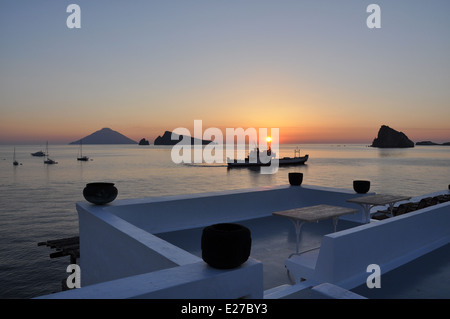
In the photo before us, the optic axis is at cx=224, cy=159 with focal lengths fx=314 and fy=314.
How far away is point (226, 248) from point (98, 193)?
14.6 ft

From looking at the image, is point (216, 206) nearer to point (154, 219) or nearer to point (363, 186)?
point (154, 219)

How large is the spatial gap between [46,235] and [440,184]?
5312cm

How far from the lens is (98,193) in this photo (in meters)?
6.51

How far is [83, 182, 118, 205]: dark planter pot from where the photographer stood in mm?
6473

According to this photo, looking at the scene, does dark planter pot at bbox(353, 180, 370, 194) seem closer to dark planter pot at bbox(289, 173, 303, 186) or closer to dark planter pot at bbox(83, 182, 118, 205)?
dark planter pot at bbox(289, 173, 303, 186)

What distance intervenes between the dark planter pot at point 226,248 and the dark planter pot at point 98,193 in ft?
13.7

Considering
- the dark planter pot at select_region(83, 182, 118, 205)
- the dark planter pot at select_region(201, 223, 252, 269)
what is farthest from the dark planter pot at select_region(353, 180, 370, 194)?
the dark planter pot at select_region(201, 223, 252, 269)

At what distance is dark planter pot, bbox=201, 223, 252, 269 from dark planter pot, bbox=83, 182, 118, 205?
4.18 m

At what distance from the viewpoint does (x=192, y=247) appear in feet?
20.6

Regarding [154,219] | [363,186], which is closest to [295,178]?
[363,186]

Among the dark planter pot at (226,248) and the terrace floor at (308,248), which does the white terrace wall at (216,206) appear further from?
the dark planter pot at (226,248)

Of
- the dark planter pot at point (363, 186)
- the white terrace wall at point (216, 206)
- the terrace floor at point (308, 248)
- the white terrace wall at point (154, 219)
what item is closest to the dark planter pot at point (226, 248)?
the white terrace wall at point (154, 219)
